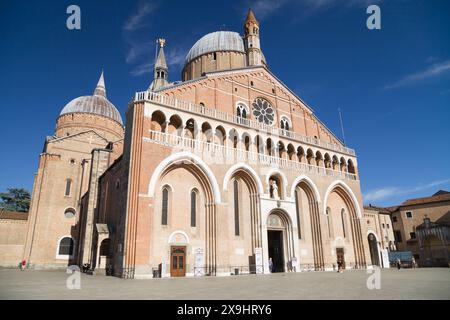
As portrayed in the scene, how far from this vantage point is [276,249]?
2609cm

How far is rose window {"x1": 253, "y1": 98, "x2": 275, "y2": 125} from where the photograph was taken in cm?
2836

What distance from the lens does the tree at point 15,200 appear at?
52.0 m

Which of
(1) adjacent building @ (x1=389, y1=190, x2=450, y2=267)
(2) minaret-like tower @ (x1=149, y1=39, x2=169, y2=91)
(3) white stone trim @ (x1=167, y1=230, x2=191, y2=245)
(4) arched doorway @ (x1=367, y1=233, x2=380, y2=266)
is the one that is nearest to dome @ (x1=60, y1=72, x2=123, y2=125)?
(2) minaret-like tower @ (x1=149, y1=39, x2=169, y2=91)

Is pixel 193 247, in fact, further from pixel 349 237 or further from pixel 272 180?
pixel 349 237

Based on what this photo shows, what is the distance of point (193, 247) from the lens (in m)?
20.5

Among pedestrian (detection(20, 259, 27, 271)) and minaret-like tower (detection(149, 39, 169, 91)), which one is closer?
pedestrian (detection(20, 259, 27, 271))

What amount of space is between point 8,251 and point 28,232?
10.2 feet

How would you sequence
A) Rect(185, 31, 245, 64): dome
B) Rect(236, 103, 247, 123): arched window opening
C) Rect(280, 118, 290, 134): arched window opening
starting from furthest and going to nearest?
Rect(185, 31, 245, 64): dome
Rect(280, 118, 290, 134): arched window opening
Rect(236, 103, 247, 123): arched window opening

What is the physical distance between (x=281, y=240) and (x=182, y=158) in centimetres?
1160

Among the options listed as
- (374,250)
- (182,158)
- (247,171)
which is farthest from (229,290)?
(374,250)

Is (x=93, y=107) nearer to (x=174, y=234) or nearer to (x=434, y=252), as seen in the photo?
(x=174, y=234)

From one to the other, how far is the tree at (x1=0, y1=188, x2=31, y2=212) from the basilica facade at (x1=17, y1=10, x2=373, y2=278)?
2355 cm

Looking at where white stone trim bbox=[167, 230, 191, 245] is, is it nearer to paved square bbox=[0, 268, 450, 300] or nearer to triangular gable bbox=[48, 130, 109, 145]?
paved square bbox=[0, 268, 450, 300]
